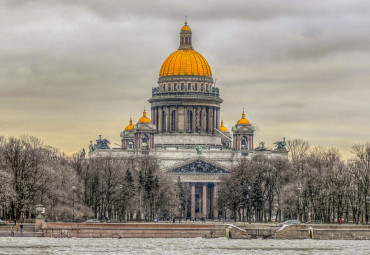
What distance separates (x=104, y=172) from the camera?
593 feet

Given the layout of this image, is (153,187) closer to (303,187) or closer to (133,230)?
(303,187)

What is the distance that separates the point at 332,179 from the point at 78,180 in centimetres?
3123

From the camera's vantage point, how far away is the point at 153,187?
17562cm

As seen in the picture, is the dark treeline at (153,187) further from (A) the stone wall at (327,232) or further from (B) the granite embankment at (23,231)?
(A) the stone wall at (327,232)

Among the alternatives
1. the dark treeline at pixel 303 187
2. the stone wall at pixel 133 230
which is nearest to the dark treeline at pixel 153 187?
the dark treeline at pixel 303 187

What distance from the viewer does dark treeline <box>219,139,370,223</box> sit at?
6462 inches

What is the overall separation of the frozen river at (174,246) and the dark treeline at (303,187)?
24.4 m

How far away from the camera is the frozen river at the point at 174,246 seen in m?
121

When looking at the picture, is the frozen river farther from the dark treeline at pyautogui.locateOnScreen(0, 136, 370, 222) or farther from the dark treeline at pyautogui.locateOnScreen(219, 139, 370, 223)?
the dark treeline at pyautogui.locateOnScreen(219, 139, 370, 223)

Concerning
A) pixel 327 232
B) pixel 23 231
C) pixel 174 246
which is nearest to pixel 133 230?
pixel 23 231

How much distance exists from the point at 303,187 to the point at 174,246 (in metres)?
41.9

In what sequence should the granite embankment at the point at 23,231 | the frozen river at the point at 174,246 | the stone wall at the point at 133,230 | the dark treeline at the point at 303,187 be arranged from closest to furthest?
the frozen river at the point at 174,246 → the granite embankment at the point at 23,231 → the stone wall at the point at 133,230 → the dark treeline at the point at 303,187

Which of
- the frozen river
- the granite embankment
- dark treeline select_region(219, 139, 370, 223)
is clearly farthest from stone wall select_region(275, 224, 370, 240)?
the granite embankment

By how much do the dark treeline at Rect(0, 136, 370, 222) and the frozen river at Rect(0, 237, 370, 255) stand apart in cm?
1684
